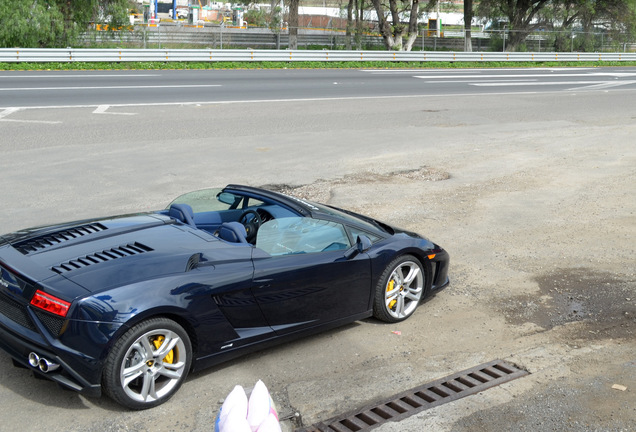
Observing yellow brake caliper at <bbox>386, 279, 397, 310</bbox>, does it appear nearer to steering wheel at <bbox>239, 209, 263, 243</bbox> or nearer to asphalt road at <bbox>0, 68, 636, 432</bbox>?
asphalt road at <bbox>0, 68, 636, 432</bbox>

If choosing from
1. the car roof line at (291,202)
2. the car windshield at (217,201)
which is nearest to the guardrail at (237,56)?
→ the car windshield at (217,201)

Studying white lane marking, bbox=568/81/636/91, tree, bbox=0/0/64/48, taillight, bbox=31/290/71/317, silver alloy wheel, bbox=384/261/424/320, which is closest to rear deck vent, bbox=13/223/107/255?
taillight, bbox=31/290/71/317

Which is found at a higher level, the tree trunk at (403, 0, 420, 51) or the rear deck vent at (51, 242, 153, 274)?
the tree trunk at (403, 0, 420, 51)

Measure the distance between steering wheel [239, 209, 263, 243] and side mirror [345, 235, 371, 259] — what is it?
76cm

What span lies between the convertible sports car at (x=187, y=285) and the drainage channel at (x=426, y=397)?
2.98 ft

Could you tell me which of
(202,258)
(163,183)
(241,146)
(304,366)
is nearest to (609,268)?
(304,366)

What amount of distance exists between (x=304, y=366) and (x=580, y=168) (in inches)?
363

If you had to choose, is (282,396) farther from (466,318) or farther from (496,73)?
(496,73)

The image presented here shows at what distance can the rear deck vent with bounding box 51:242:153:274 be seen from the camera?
15.0ft

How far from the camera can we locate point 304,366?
207 inches

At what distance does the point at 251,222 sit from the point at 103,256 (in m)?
1.42

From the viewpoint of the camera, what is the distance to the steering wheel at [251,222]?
18.6 ft

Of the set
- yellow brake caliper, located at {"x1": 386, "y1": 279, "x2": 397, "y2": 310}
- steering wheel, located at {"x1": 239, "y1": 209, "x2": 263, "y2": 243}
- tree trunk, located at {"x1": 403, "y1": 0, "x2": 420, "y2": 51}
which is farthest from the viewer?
tree trunk, located at {"x1": 403, "y1": 0, "x2": 420, "y2": 51}

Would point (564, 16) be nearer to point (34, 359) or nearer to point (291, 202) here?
point (291, 202)
